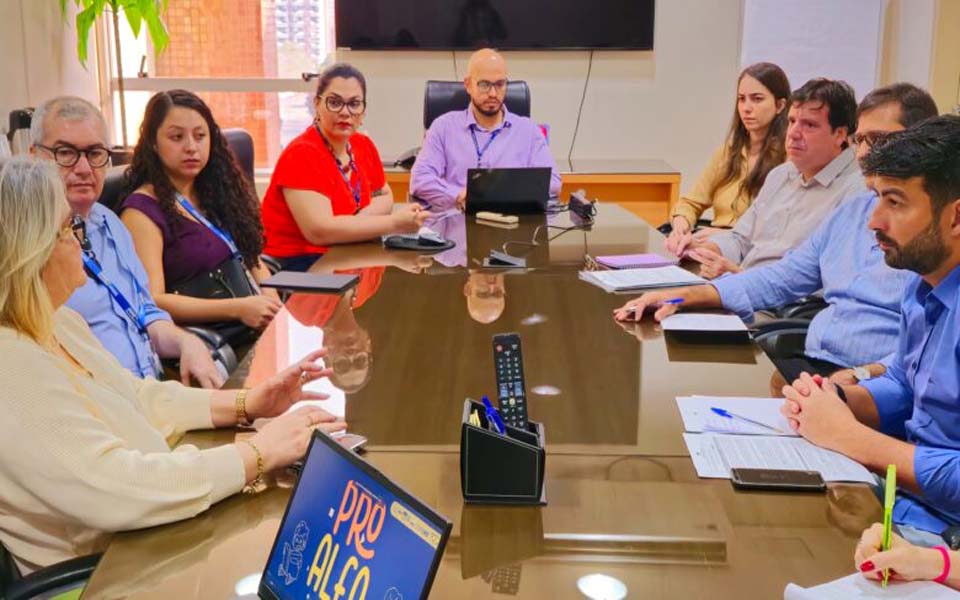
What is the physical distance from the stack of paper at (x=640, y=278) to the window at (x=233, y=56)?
4.05 meters

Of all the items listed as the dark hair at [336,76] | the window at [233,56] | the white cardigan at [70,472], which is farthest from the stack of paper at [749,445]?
the window at [233,56]

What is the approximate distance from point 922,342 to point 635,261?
1.20 meters

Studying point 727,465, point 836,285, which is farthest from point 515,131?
point 727,465

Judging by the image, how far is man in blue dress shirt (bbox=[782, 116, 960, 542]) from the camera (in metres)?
1.53

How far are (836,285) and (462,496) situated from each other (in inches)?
59.3

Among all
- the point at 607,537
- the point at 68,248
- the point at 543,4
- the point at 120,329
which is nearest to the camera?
the point at 607,537

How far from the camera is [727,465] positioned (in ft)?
4.72

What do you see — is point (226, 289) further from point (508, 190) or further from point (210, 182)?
point (508, 190)

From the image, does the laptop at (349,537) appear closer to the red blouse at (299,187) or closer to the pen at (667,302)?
the pen at (667,302)

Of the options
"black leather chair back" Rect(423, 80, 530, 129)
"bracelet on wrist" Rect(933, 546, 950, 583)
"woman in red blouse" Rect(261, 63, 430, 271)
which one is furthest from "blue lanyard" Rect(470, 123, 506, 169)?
"bracelet on wrist" Rect(933, 546, 950, 583)

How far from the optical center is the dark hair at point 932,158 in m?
1.64

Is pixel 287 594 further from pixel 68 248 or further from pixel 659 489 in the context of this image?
pixel 68 248

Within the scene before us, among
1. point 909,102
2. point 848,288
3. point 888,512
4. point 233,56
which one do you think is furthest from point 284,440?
point 233,56

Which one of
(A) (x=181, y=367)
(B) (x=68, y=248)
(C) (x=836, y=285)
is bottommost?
(A) (x=181, y=367)
